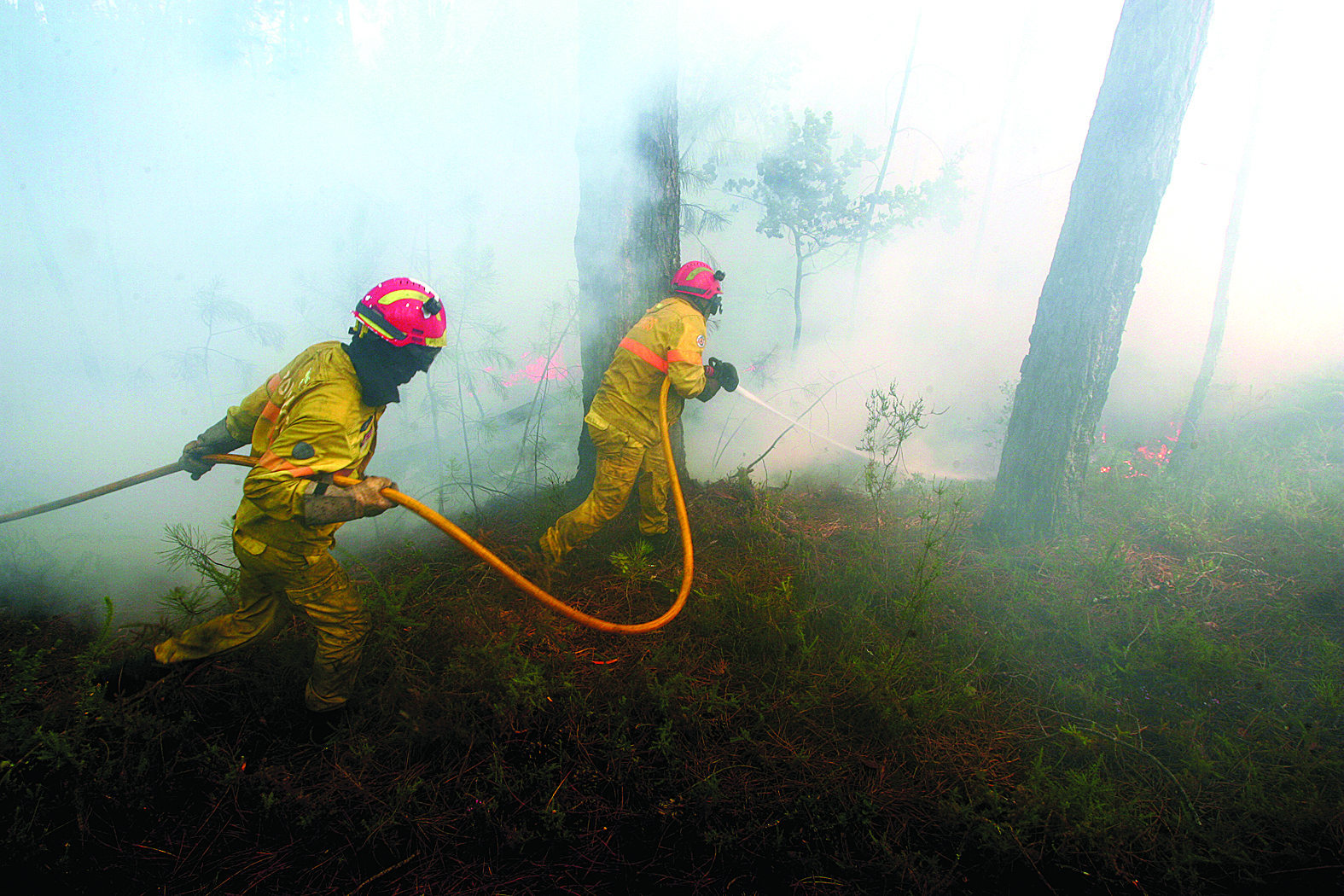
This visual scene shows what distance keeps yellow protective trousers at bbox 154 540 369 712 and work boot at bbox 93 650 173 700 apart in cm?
6

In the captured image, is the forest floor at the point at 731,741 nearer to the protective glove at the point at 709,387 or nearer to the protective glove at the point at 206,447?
the protective glove at the point at 206,447

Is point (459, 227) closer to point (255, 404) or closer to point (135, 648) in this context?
point (255, 404)

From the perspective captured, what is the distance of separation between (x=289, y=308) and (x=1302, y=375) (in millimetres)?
13559

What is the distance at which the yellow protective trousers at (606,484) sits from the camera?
3.24 metres

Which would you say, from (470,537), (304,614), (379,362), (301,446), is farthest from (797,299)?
(304,614)

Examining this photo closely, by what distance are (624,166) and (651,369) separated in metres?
1.38

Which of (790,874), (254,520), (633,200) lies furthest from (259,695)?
(633,200)

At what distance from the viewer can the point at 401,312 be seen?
7.13 ft

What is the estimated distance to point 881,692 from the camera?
2.31m

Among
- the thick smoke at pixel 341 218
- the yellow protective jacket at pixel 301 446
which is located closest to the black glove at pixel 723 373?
the thick smoke at pixel 341 218

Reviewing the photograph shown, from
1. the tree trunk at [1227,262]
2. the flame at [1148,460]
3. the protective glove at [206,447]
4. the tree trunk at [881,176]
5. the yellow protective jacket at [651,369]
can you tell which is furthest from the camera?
the tree trunk at [881,176]

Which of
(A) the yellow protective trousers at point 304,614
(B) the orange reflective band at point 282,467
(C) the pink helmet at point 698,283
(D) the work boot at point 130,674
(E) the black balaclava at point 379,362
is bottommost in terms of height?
(D) the work boot at point 130,674

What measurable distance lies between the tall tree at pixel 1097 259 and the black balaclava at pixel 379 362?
3.95 metres

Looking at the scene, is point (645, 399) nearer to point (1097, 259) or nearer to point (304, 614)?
point (304, 614)
